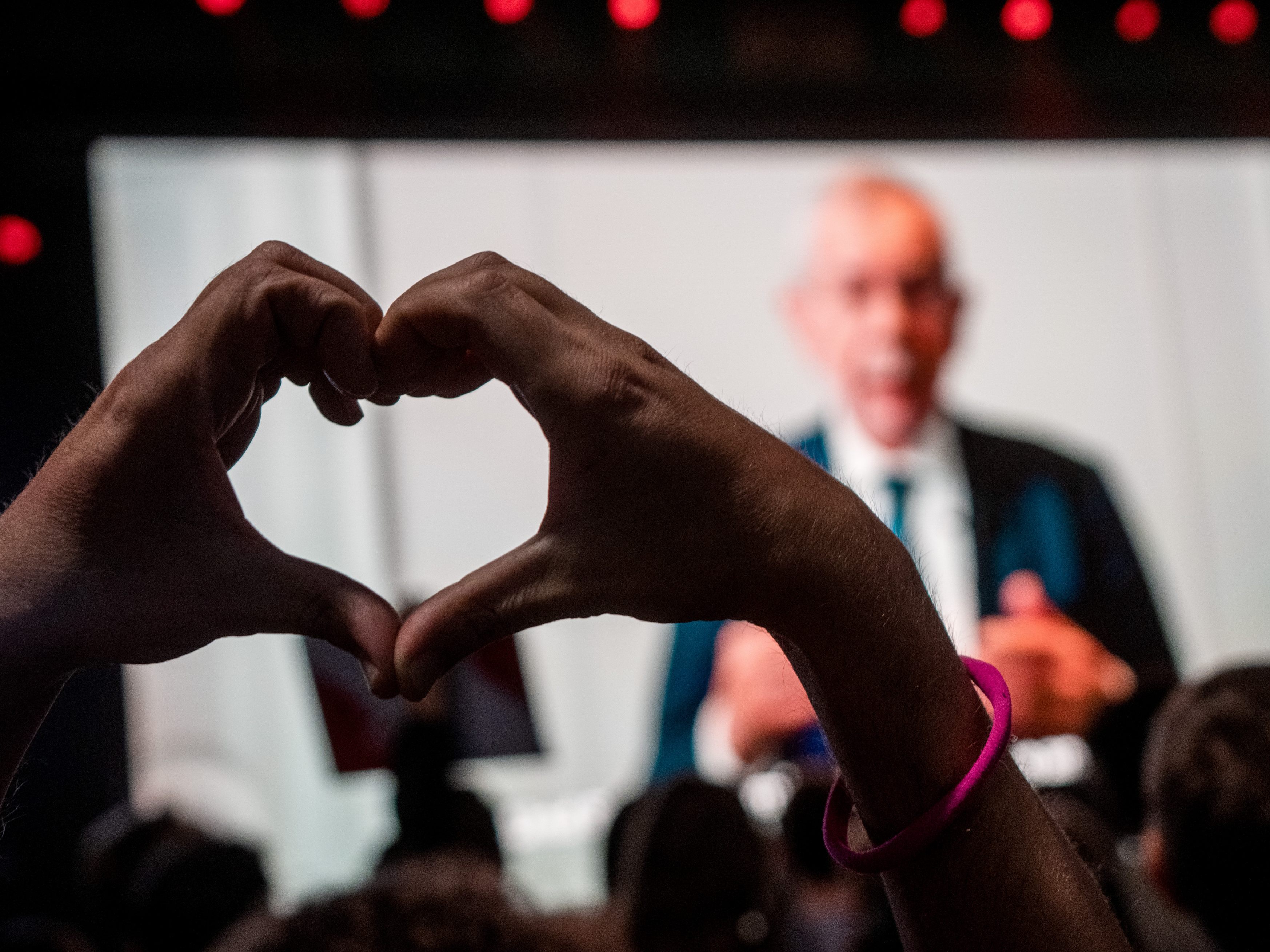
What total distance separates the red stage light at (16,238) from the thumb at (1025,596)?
2.86 metres

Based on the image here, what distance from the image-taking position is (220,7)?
10.6ft

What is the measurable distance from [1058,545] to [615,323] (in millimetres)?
1487

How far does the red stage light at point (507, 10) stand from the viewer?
3.39 meters

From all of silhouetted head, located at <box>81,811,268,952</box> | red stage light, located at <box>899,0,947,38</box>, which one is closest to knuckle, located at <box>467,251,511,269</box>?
silhouetted head, located at <box>81,811,268,952</box>

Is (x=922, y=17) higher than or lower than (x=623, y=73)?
higher

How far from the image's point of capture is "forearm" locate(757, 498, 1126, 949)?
1.90ft

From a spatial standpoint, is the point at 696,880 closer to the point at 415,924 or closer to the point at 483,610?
the point at 415,924

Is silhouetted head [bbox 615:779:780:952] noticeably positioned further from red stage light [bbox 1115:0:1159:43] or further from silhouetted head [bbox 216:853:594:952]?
red stage light [bbox 1115:0:1159:43]

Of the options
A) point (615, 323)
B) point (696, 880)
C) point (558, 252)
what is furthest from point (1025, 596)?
point (696, 880)

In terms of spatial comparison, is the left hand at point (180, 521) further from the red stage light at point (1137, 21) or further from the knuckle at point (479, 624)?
the red stage light at point (1137, 21)

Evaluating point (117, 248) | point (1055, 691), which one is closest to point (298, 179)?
point (117, 248)

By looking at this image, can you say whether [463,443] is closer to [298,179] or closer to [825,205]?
[298,179]

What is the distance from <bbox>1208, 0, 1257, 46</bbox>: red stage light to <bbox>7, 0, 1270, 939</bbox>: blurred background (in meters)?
0.02

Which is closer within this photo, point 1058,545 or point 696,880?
point 696,880
